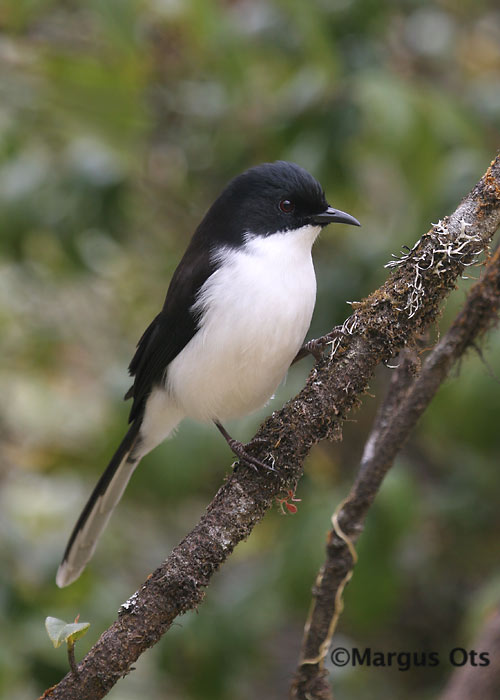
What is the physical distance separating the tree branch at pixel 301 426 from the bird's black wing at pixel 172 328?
0.95m

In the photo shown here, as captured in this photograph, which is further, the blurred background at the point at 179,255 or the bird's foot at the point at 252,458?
the blurred background at the point at 179,255

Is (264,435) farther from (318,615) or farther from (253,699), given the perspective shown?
(253,699)

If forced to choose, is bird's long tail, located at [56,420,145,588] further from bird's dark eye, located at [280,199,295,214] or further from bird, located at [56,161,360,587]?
bird's dark eye, located at [280,199,295,214]

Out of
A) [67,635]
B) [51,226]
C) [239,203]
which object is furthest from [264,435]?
[51,226]

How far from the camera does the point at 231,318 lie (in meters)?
3.28

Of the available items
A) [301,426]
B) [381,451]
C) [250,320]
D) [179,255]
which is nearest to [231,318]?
[250,320]

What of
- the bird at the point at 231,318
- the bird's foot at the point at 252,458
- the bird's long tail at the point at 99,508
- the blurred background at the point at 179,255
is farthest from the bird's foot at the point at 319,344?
the bird's long tail at the point at 99,508

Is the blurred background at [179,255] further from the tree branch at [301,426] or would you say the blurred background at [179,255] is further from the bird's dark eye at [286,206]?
the tree branch at [301,426]

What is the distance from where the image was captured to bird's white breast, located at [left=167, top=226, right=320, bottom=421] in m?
3.23

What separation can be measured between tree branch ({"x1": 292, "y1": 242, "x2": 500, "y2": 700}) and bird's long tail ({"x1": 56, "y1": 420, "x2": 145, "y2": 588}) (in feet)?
4.46

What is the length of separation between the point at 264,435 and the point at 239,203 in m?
1.22

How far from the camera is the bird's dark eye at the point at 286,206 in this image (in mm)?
3473

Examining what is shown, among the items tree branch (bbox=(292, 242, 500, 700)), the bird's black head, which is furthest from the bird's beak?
tree branch (bbox=(292, 242, 500, 700))

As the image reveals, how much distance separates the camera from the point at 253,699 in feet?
18.9
